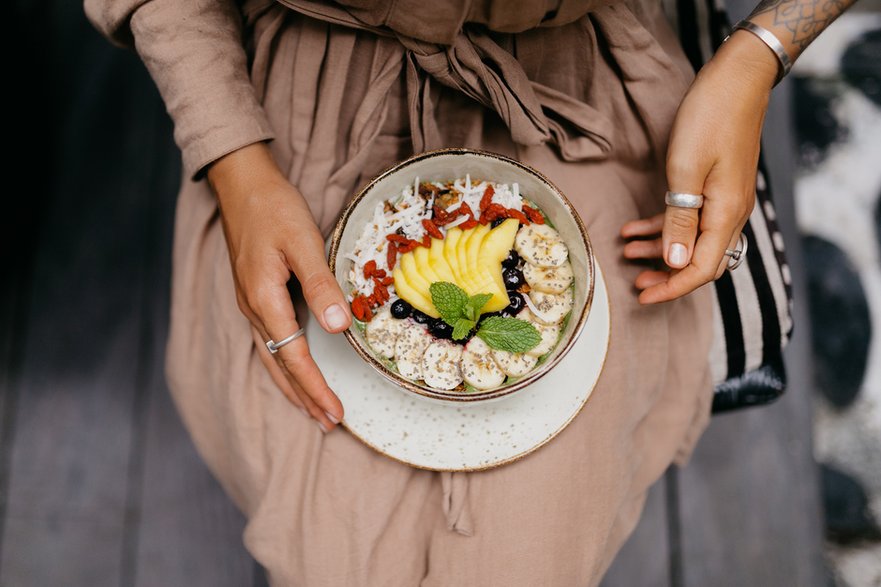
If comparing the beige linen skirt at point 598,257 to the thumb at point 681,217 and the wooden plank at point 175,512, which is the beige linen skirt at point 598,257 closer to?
the thumb at point 681,217

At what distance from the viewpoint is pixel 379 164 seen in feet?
3.39

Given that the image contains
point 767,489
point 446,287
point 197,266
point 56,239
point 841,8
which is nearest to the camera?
point 446,287

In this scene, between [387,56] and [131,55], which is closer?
[387,56]

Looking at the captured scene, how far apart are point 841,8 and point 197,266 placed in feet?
3.58

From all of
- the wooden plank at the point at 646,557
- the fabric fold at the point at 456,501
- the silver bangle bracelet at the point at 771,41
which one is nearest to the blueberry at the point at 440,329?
the fabric fold at the point at 456,501

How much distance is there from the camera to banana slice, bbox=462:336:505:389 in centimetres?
84

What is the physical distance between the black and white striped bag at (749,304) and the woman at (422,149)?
8 centimetres

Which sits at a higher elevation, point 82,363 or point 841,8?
point 841,8

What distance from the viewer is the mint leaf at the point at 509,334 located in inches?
32.4

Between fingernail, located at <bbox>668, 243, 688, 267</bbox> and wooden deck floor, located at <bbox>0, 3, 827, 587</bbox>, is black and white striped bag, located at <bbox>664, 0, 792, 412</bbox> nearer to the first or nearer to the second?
fingernail, located at <bbox>668, 243, 688, 267</bbox>

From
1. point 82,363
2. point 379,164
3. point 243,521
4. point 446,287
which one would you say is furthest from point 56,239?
point 446,287

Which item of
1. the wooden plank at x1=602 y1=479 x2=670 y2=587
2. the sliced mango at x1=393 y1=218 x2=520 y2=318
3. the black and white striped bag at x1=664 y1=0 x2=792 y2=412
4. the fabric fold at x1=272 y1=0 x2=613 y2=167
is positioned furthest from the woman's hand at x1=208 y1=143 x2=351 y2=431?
the wooden plank at x1=602 y1=479 x2=670 y2=587

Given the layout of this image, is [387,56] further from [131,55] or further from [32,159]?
[32,159]

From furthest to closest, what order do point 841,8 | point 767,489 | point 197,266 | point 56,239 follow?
1. point 56,239
2. point 767,489
3. point 197,266
4. point 841,8
